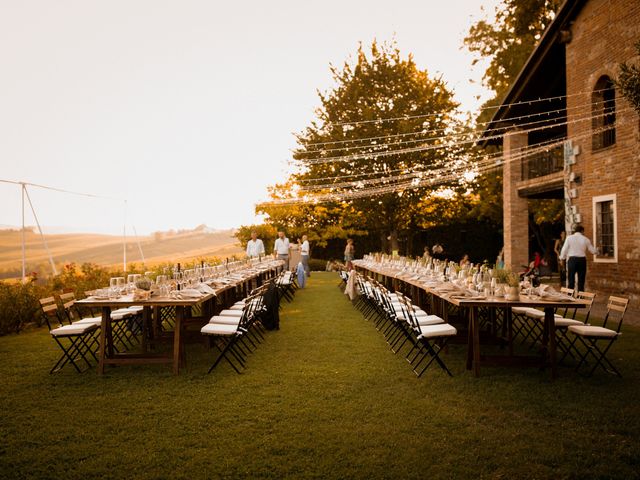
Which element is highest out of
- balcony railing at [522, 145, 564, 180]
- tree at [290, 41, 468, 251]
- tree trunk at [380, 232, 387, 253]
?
tree at [290, 41, 468, 251]

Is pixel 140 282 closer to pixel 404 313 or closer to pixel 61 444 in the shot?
pixel 61 444

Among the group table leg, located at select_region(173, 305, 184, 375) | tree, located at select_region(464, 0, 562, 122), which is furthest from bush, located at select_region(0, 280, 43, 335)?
tree, located at select_region(464, 0, 562, 122)

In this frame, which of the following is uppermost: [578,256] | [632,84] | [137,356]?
[632,84]

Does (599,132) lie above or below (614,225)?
above

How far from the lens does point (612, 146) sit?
11.4 metres

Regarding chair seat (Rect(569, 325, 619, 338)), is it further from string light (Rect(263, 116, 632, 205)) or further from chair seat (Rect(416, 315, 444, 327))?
string light (Rect(263, 116, 632, 205))

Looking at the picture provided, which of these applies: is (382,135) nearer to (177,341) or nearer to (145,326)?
(145,326)

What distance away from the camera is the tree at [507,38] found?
1872cm

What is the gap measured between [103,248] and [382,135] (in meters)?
11.7

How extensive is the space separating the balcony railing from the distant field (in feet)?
39.6

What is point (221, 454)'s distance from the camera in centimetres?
370

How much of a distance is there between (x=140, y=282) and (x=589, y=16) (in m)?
11.7

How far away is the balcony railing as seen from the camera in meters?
16.1

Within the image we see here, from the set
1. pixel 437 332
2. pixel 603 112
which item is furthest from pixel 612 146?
pixel 437 332
